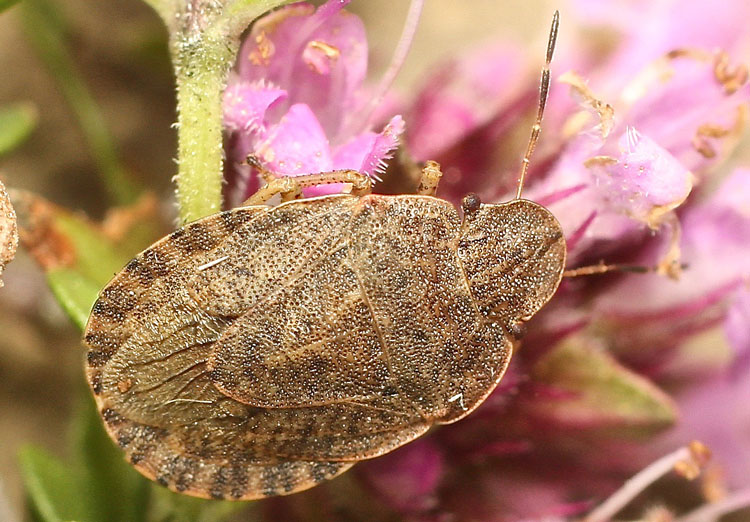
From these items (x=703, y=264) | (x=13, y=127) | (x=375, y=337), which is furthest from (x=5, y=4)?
(x=703, y=264)

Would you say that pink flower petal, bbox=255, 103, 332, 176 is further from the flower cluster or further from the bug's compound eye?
the bug's compound eye

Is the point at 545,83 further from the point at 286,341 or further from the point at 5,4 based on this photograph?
the point at 5,4

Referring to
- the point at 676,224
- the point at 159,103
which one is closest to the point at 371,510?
the point at 676,224

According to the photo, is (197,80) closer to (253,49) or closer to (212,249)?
(253,49)

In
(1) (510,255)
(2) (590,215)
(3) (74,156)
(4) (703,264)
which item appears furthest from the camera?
(3) (74,156)

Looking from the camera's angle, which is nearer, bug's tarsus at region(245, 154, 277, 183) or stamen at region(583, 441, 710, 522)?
bug's tarsus at region(245, 154, 277, 183)

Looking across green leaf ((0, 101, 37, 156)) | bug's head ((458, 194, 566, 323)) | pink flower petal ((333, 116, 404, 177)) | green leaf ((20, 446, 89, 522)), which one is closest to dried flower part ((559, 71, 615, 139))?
bug's head ((458, 194, 566, 323))

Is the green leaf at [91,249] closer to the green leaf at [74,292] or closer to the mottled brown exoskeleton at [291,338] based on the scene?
the green leaf at [74,292]
